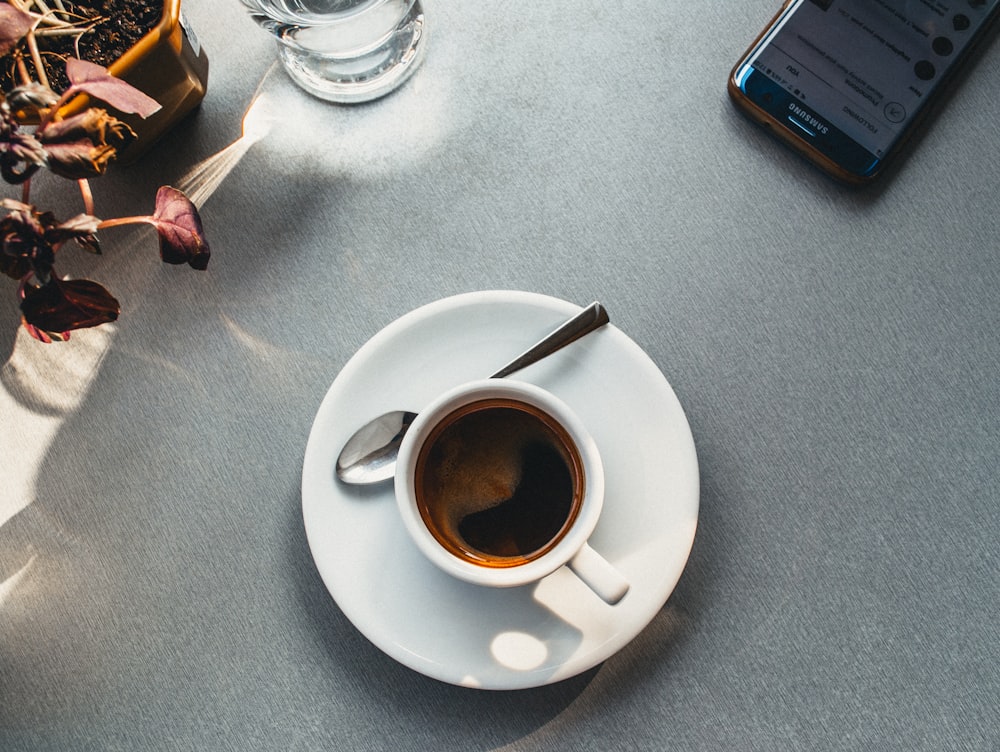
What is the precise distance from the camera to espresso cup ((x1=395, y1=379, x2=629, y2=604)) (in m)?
0.56

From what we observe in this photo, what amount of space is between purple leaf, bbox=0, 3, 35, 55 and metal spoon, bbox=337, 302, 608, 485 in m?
0.35

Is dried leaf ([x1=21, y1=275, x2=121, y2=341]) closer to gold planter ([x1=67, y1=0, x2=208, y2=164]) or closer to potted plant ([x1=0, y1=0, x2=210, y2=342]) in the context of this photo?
potted plant ([x1=0, y1=0, x2=210, y2=342])

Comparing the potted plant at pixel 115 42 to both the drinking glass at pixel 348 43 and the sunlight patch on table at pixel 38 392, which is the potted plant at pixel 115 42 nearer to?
the drinking glass at pixel 348 43

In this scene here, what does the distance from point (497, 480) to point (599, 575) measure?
122 mm

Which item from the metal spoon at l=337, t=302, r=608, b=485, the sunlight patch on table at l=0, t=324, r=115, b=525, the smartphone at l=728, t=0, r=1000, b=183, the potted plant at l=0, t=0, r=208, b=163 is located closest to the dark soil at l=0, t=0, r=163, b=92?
the potted plant at l=0, t=0, r=208, b=163

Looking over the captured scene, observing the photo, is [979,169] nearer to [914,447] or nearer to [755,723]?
[914,447]

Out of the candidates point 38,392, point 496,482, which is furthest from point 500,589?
point 38,392

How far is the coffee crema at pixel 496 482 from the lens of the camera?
61cm

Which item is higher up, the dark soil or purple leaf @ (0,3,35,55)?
purple leaf @ (0,3,35,55)

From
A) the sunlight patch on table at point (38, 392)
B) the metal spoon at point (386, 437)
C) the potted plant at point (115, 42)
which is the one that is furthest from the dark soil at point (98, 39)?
the metal spoon at point (386, 437)

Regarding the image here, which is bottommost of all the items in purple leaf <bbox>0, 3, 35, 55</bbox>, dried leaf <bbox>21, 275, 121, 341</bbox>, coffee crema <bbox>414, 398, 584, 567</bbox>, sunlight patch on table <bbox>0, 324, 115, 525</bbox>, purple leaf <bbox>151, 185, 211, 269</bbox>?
sunlight patch on table <bbox>0, 324, 115, 525</bbox>

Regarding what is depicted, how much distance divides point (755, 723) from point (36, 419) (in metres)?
0.69

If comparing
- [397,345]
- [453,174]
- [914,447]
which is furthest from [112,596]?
[914,447]

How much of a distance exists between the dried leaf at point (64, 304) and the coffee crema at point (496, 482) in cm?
25
